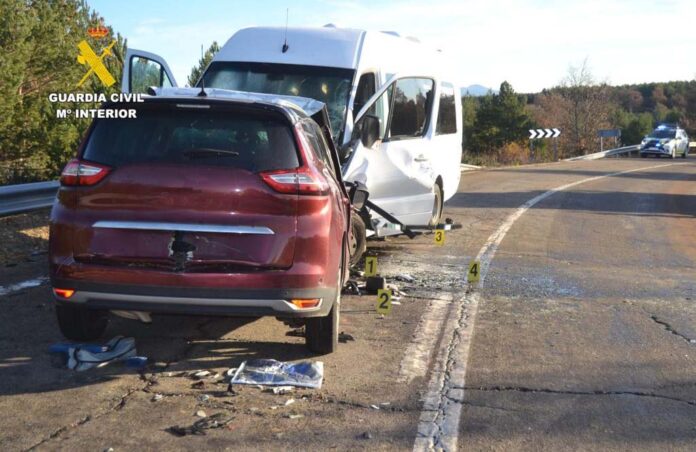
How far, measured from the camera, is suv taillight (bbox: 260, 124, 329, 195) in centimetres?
525

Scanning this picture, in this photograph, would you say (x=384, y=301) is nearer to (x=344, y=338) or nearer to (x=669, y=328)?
(x=344, y=338)

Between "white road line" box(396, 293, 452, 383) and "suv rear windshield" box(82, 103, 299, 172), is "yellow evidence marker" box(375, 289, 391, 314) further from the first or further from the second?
"suv rear windshield" box(82, 103, 299, 172)

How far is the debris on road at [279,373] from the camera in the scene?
521cm

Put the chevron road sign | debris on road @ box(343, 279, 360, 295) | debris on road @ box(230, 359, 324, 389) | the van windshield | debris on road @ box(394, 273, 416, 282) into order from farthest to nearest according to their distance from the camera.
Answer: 1. the chevron road sign
2. the van windshield
3. debris on road @ box(394, 273, 416, 282)
4. debris on road @ box(343, 279, 360, 295)
5. debris on road @ box(230, 359, 324, 389)

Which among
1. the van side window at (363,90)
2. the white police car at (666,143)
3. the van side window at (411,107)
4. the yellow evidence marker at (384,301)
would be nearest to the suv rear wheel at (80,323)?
the yellow evidence marker at (384,301)

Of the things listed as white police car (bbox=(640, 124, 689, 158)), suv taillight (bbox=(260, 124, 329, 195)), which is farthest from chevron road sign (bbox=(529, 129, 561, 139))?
suv taillight (bbox=(260, 124, 329, 195))

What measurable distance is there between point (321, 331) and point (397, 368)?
59 centimetres

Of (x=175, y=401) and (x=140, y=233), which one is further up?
Result: (x=140, y=233)

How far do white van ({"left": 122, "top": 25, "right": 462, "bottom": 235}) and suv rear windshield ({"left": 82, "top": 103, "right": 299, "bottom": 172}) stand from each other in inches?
132

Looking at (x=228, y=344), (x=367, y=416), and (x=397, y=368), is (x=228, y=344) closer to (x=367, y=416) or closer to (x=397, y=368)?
(x=397, y=368)

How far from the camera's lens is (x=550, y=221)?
15102 millimetres

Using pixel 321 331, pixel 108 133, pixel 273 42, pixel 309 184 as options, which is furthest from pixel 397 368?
pixel 273 42

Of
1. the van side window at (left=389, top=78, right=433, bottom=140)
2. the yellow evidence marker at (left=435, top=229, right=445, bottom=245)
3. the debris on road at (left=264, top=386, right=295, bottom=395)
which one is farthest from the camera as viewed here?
the yellow evidence marker at (left=435, top=229, right=445, bottom=245)

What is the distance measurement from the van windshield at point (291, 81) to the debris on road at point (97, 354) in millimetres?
4351
